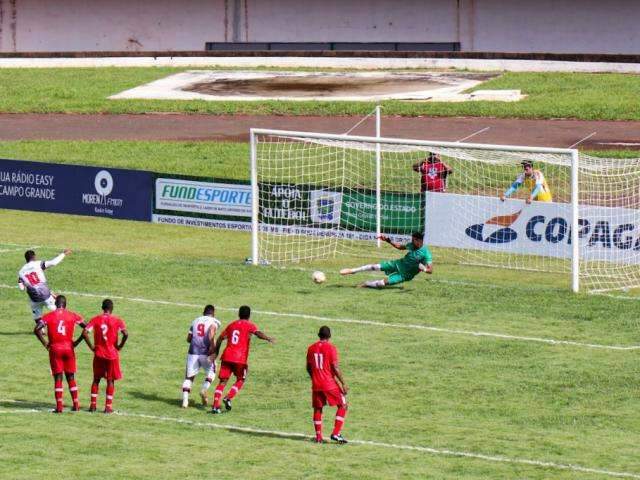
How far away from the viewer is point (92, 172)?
40.7 m

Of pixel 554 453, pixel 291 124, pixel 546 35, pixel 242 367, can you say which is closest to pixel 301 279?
pixel 242 367

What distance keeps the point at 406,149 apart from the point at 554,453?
16760 mm

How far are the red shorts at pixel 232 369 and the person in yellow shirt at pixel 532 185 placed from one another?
42.9 feet

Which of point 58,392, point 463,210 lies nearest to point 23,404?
point 58,392

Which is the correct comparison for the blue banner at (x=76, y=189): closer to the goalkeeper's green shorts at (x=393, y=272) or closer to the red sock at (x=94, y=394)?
the goalkeeper's green shorts at (x=393, y=272)

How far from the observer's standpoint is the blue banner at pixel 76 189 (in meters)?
40.2

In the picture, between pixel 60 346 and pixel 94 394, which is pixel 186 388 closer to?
pixel 94 394

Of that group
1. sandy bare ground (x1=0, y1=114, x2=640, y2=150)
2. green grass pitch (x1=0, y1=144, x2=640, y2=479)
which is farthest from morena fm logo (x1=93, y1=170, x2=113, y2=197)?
sandy bare ground (x1=0, y1=114, x2=640, y2=150)

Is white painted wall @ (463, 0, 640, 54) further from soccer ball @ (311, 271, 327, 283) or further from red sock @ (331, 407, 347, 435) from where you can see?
red sock @ (331, 407, 347, 435)

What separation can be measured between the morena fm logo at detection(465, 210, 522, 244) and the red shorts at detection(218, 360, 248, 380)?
1353 centimetres

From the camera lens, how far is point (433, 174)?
3550cm

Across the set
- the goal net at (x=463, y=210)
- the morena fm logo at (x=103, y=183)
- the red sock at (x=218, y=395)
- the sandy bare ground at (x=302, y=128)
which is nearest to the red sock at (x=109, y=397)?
the red sock at (x=218, y=395)

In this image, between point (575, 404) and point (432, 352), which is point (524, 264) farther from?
point (575, 404)

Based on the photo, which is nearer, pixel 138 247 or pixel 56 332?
pixel 56 332
